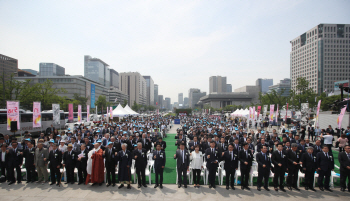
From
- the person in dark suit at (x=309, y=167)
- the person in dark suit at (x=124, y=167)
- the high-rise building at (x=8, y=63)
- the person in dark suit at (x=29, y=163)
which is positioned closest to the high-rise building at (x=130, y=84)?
the high-rise building at (x=8, y=63)

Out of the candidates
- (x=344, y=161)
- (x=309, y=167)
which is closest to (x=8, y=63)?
(x=309, y=167)

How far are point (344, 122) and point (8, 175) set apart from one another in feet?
90.4

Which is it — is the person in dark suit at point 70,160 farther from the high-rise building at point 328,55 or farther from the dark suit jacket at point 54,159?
the high-rise building at point 328,55

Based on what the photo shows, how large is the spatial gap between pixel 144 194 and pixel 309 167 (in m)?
5.67

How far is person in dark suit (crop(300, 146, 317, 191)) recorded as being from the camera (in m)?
6.39

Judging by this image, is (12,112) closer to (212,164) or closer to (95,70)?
(212,164)

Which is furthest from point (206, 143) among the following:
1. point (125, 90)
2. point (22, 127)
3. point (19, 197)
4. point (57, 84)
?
point (125, 90)

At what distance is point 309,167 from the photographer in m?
6.38

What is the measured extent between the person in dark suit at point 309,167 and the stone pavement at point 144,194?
313 mm

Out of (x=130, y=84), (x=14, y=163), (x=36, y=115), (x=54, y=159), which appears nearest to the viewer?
(x=54, y=159)

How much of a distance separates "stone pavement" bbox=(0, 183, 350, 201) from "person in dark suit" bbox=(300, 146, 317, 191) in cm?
31

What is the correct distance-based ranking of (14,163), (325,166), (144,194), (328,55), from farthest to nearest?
(328,55) → (14,163) → (325,166) → (144,194)

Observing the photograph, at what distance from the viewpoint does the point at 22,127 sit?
1809 centimetres

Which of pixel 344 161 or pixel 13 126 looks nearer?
pixel 344 161
